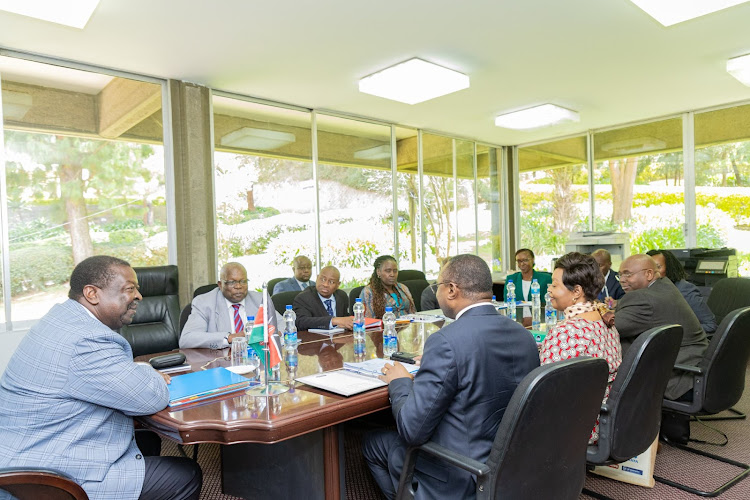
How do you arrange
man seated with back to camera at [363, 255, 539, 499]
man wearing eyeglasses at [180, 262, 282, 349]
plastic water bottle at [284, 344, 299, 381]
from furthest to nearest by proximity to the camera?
man wearing eyeglasses at [180, 262, 282, 349], plastic water bottle at [284, 344, 299, 381], man seated with back to camera at [363, 255, 539, 499]

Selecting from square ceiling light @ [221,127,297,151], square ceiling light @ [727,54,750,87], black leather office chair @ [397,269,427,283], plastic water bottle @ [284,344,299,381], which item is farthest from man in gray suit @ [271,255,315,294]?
square ceiling light @ [727,54,750,87]

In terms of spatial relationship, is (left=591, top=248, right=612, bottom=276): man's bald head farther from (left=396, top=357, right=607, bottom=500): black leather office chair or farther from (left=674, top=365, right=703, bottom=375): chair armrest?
(left=396, top=357, right=607, bottom=500): black leather office chair

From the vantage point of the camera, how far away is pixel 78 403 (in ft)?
5.52

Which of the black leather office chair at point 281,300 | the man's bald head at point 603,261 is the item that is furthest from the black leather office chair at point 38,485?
the man's bald head at point 603,261

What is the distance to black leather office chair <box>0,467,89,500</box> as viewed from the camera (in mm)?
1351

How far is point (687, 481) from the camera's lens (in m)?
2.78

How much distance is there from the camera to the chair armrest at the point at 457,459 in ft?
4.86

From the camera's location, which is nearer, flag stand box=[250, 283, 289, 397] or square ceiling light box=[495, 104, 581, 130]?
flag stand box=[250, 283, 289, 397]

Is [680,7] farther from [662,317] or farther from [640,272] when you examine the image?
[662,317]

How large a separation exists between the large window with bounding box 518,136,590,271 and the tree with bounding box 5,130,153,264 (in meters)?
6.00

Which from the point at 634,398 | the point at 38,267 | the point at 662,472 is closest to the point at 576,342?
the point at 634,398

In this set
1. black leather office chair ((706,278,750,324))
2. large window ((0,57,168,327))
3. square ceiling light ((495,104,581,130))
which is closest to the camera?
large window ((0,57,168,327))

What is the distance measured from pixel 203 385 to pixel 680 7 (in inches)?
139

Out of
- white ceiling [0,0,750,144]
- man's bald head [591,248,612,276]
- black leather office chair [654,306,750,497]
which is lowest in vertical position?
black leather office chair [654,306,750,497]
